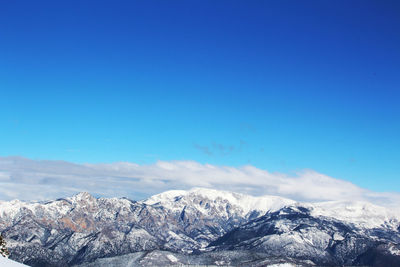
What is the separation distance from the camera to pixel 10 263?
3231 inches

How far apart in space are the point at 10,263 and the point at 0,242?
67114 mm

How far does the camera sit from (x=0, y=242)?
463ft

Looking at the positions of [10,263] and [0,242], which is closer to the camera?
[10,263]
